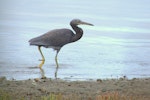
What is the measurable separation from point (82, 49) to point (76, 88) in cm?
632

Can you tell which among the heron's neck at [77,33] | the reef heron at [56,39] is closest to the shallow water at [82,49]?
the reef heron at [56,39]

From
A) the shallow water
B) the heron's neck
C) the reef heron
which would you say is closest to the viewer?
the shallow water

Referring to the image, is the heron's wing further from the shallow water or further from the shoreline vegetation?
the shoreline vegetation

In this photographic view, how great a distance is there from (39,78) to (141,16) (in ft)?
61.9

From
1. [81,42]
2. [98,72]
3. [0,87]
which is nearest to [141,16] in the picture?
[81,42]

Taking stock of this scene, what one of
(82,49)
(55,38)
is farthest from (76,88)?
(82,49)

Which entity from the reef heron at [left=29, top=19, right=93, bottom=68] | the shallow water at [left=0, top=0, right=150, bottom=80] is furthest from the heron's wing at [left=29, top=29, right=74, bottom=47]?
the shallow water at [left=0, top=0, right=150, bottom=80]

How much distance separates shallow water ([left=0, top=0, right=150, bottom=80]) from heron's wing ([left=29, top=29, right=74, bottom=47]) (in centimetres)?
48

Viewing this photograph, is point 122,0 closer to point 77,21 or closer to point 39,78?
point 77,21

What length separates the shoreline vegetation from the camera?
9078 mm

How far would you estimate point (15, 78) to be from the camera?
11.6 metres

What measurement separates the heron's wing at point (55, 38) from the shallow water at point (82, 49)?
1.57 ft

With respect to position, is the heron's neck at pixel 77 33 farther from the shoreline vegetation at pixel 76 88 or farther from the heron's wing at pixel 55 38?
the shoreline vegetation at pixel 76 88

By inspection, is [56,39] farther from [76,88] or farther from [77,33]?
[76,88]
